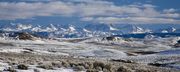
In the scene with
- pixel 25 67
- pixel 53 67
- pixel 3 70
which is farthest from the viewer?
pixel 53 67

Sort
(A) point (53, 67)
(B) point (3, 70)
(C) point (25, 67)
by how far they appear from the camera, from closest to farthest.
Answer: (B) point (3, 70), (C) point (25, 67), (A) point (53, 67)

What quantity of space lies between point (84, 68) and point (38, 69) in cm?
386

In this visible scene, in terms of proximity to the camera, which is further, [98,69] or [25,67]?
[98,69]

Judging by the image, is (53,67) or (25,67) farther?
(53,67)

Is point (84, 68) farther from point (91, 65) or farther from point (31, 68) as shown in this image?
point (31, 68)

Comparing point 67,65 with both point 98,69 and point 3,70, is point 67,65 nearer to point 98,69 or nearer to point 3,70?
point 98,69

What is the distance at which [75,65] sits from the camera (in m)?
33.0

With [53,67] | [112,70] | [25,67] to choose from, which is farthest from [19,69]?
[112,70]

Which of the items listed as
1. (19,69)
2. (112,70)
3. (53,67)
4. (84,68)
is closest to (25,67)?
(19,69)

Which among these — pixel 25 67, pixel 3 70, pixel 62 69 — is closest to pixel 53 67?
pixel 62 69

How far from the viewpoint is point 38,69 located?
29.0 meters

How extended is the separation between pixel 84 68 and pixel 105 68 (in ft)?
5.51

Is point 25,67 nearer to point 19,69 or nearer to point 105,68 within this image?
point 19,69

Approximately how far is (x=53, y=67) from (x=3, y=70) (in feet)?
16.0
